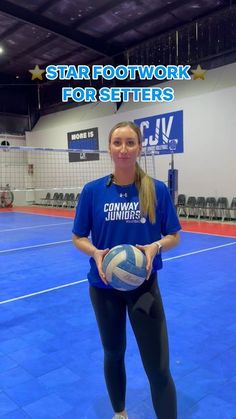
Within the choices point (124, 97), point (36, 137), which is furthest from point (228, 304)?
point (36, 137)

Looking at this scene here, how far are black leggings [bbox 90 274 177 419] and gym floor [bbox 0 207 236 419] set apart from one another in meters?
0.55

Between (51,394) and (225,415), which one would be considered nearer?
(225,415)

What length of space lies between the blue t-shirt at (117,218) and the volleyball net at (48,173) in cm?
1241

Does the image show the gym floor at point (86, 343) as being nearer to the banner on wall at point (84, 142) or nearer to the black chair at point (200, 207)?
the black chair at point (200, 207)

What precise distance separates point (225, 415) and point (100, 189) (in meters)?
1.48

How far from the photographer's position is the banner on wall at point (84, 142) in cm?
1447

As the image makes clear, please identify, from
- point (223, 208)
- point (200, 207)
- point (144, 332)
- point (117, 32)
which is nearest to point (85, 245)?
point (144, 332)

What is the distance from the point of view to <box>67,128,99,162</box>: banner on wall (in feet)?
47.5

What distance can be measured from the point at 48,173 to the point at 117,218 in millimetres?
15168

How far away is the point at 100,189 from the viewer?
1.60 meters

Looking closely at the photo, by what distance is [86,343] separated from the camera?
288 cm

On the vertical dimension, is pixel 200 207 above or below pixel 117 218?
below

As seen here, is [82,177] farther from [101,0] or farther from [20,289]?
[20,289]

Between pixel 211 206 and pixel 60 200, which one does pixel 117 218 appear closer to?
pixel 211 206
